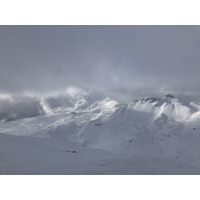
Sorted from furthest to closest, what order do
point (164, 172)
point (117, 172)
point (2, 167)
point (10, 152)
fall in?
point (10, 152), point (2, 167), point (164, 172), point (117, 172)

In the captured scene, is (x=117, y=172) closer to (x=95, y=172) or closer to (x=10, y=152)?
(x=95, y=172)

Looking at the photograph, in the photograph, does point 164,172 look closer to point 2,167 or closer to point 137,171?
point 137,171

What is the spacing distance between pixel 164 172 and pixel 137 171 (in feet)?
12.2

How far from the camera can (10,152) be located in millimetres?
51781

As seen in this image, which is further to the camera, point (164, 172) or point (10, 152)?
point (10, 152)

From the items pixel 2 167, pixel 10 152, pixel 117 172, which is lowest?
pixel 117 172

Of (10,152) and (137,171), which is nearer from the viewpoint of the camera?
(137,171)

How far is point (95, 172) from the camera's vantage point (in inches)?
1124

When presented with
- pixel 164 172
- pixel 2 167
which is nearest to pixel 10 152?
pixel 2 167

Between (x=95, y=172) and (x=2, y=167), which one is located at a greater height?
(x=2, y=167)

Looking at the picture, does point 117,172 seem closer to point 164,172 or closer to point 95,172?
point 95,172

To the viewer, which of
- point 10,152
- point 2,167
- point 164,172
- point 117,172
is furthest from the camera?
point 10,152

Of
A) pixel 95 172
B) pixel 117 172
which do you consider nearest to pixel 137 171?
pixel 117 172

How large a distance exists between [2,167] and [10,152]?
14.6 metres
